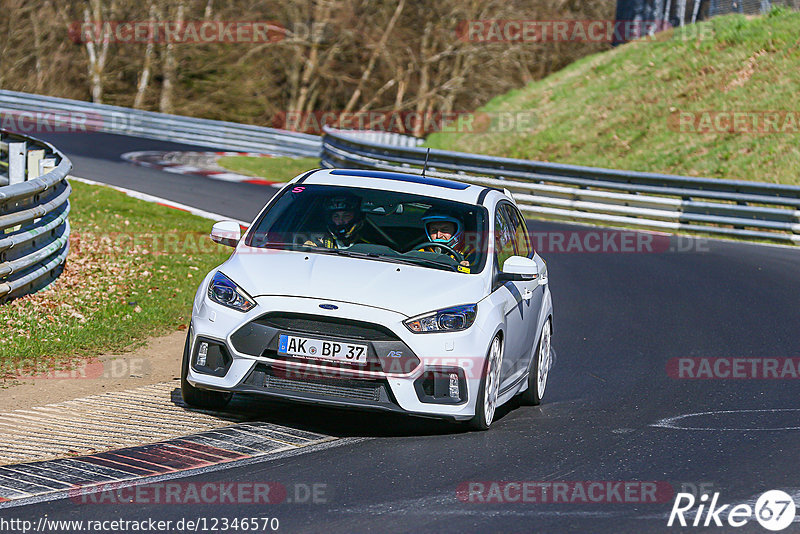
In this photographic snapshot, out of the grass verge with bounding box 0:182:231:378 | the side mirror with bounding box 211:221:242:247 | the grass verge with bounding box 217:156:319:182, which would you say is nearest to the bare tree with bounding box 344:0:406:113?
the grass verge with bounding box 217:156:319:182

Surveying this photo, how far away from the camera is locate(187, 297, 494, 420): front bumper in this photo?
6.91 m

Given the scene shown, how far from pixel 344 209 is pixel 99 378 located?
2264 millimetres

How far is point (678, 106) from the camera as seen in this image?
2944 cm

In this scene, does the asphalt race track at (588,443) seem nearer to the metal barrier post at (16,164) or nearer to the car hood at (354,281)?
the car hood at (354,281)

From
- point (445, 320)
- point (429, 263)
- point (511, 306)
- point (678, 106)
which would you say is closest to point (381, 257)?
point (429, 263)

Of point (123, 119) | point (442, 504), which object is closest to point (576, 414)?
point (442, 504)

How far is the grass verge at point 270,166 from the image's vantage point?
27.7m

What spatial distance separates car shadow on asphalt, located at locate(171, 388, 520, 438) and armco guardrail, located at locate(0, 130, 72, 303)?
119 inches

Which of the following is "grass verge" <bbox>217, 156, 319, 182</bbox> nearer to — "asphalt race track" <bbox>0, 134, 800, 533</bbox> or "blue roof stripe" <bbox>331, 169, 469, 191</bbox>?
"asphalt race track" <bbox>0, 134, 800, 533</bbox>

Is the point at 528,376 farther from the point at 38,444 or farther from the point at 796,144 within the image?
the point at 796,144

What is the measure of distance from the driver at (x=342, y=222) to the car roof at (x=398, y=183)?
0.15 metres

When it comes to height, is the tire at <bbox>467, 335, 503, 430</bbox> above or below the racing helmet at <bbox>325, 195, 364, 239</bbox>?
below

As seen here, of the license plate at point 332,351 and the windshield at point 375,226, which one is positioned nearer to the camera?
the license plate at point 332,351

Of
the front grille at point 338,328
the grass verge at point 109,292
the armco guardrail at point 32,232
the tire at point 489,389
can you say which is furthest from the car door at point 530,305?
the armco guardrail at point 32,232
